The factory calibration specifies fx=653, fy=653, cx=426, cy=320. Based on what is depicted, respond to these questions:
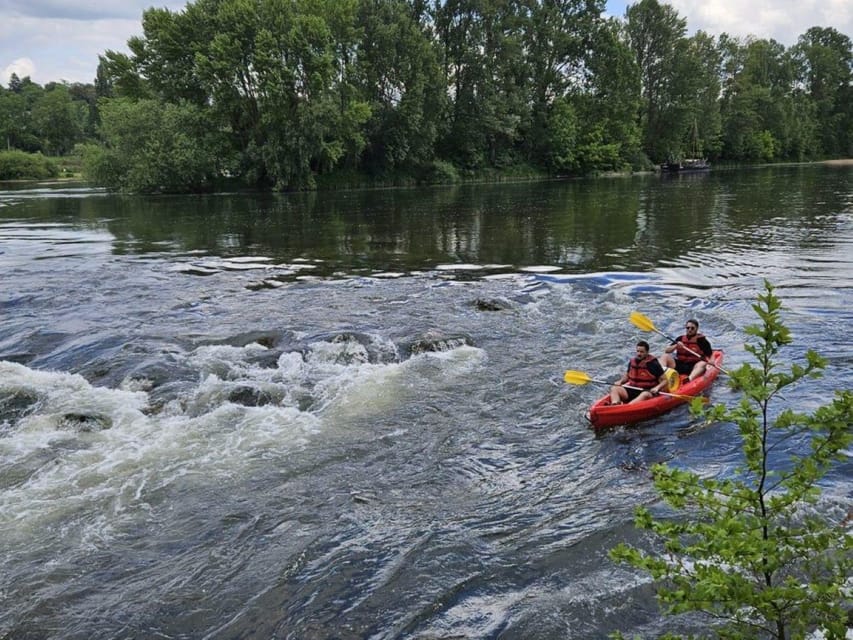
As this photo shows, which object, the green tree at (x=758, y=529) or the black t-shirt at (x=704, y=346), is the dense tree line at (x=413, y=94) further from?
the green tree at (x=758, y=529)

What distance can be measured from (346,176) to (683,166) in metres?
39.7

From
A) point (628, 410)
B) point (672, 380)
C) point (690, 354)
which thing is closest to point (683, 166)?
point (690, 354)

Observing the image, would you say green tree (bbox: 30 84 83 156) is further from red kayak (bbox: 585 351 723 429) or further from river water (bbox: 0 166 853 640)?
red kayak (bbox: 585 351 723 429)

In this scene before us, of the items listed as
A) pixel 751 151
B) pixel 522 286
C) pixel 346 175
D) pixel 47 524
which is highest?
pixel 751 151

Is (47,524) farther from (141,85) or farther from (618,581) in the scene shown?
(141,85)

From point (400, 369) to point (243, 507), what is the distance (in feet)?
15.2

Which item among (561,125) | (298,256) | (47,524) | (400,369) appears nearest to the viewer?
(47,524)

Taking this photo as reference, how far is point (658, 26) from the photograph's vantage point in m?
68.4

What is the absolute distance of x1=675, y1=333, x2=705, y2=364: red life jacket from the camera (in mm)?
10531

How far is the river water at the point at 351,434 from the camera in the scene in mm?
5617

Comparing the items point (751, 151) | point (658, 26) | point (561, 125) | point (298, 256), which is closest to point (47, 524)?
point (298, 256)

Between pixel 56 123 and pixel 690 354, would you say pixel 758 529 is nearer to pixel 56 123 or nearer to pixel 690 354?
pixel 690 354

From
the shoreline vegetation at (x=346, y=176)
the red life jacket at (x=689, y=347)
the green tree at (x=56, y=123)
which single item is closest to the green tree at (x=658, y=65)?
the shoreline vegetation at (x=346, y=176)

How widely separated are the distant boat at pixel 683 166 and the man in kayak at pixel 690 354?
65.3 meters
